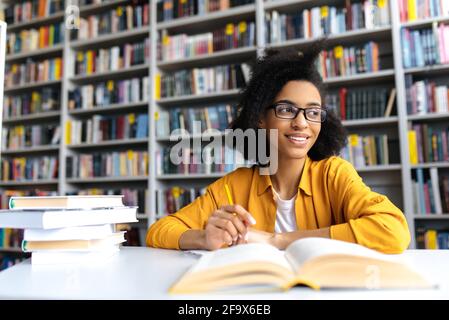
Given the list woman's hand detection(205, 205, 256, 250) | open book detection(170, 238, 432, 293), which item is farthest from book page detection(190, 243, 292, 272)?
woman's hand detection(205, 205, 256, 250)

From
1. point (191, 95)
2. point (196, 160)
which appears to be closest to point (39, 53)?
point (191, 95)

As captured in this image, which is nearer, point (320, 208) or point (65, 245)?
point (65, 245)

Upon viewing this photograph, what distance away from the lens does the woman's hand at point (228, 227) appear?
2.59ft

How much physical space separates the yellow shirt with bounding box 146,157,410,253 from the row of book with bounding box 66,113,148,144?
1782mm

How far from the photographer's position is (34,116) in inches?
129

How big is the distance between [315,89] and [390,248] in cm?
65

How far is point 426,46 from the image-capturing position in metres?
2.21

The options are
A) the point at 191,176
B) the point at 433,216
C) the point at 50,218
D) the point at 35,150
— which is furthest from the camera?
the point at 35,150

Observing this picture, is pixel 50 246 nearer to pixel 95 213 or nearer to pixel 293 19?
pixel 95 213

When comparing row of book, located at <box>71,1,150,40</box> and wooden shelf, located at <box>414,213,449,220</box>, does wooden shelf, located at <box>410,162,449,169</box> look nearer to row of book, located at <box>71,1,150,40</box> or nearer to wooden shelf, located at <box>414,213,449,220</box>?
wooden shelf, located at <box>414,213,449,220</box>

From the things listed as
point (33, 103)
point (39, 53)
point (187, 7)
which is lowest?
point (33, 103)

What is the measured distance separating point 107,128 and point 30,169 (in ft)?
3.07

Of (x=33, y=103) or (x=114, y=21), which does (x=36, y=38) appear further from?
(x=114, y=21)
